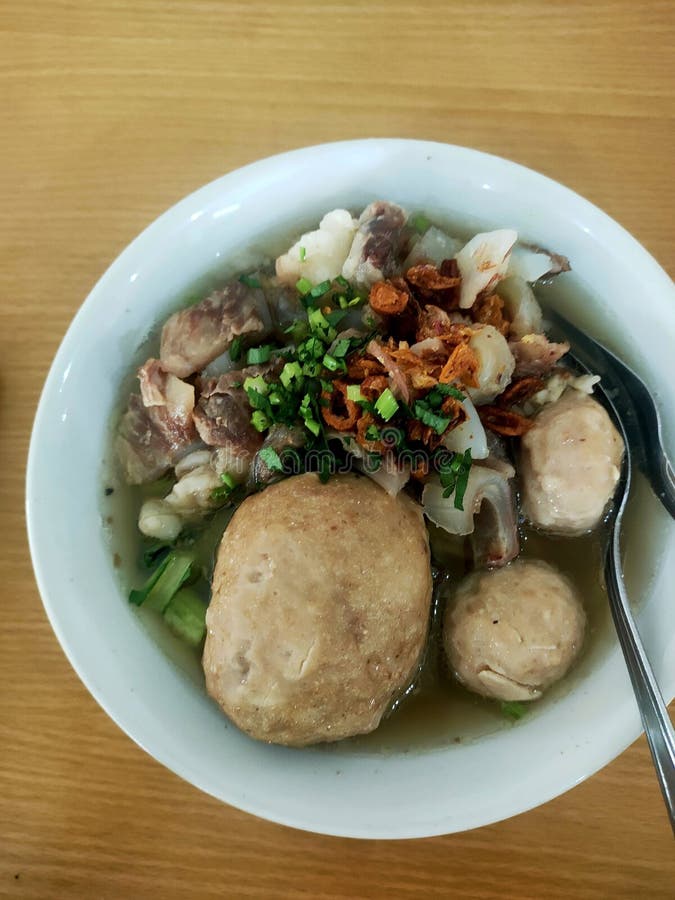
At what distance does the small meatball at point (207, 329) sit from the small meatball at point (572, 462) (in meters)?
0.67

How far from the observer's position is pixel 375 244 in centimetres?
137

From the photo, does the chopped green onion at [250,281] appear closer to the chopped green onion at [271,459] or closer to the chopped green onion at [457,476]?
the chopped green onion at [271,459]

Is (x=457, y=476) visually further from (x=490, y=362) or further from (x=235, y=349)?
(x=235, y=349)

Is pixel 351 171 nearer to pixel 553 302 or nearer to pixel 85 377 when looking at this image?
pixel 553 302

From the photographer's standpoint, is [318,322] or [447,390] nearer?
[447,390]

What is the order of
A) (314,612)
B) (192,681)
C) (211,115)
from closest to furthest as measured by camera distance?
(314,612), (192,681), (211,115)

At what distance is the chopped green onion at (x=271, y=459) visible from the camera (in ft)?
4.16

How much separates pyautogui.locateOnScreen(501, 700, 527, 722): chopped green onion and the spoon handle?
246mm

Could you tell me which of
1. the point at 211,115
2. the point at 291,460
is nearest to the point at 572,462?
the point at 291,460

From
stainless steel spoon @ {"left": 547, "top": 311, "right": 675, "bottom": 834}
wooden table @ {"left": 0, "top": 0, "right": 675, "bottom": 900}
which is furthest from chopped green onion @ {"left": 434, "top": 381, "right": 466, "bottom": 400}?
wooden table @ {"left": 0, "top": 0, "right": 675, "bottom": 900}

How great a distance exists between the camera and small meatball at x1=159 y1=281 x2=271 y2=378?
1.37 meters

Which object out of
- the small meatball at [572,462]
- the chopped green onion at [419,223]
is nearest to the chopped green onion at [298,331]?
the chopped green onion at [419,223]

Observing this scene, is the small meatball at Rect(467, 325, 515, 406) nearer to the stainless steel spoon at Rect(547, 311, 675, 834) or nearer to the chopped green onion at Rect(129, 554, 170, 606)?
the stainless steel spoon at Rect(547, 311, 675, 834)

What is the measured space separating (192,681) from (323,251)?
967 millimetres
